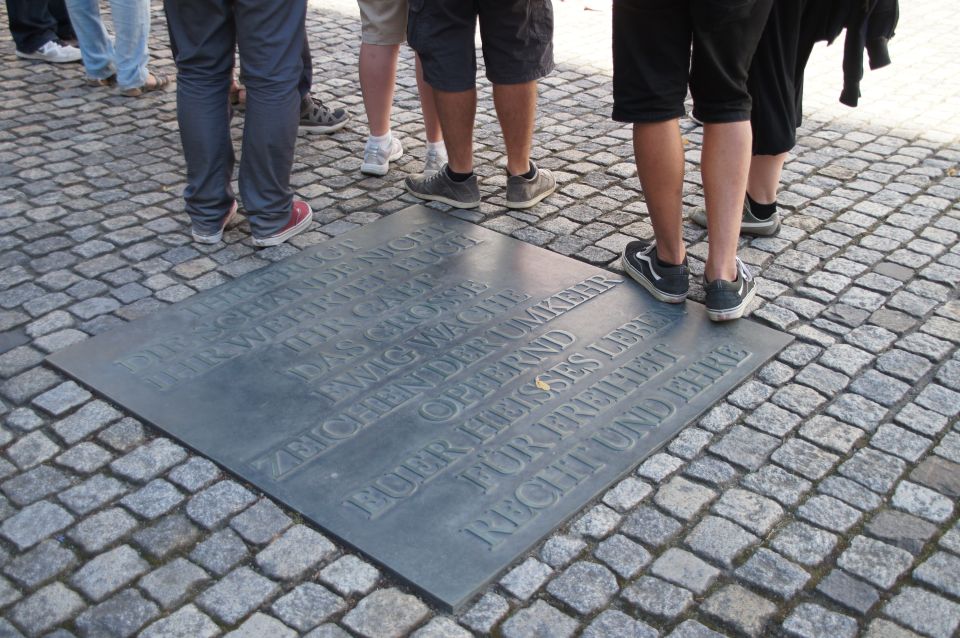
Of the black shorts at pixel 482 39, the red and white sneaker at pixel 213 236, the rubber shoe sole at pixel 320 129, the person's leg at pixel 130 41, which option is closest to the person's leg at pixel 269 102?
the red and white sneaker at pixel 213 236

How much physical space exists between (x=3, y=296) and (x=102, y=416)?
3.16 feet

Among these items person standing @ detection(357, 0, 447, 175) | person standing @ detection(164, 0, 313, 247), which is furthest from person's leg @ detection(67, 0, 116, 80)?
person standing @ detection(164, 0, 313, 247)

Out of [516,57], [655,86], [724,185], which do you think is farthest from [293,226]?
[724,185]

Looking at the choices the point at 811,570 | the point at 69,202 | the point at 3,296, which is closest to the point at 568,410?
the point at 811,570

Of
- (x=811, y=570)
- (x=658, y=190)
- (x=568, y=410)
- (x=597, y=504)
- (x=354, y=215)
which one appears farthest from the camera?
(x=354, y=215)

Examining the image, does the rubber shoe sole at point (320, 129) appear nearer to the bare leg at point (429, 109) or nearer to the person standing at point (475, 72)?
the bare leg at point (429, 109)

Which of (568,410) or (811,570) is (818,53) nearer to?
(568,410)

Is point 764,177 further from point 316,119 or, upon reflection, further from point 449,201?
point 316,119

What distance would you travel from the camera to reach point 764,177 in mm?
3918

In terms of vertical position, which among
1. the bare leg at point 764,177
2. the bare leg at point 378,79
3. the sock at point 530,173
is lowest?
A: the sock at point 530,173

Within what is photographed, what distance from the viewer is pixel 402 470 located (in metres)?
2.70

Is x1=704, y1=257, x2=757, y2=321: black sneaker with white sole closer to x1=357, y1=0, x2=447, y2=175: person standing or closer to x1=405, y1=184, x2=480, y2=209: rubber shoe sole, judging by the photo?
x1=405, y1=184, x2=480, y2=209: rubber shoe sole

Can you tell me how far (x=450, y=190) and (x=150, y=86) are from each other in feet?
8.06

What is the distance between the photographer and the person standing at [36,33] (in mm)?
6211
